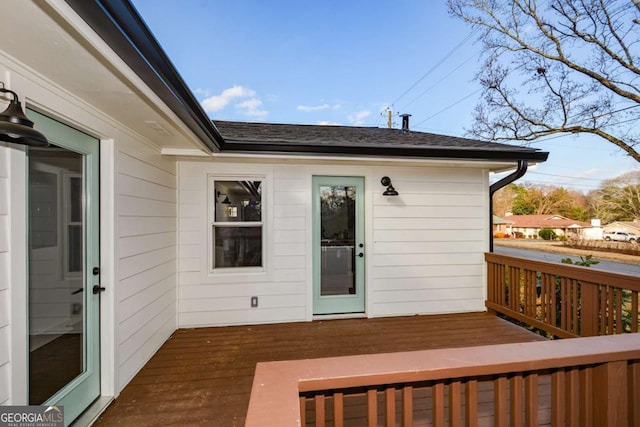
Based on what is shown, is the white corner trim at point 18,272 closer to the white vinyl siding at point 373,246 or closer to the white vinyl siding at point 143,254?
the white vinyl siding at point 143,254

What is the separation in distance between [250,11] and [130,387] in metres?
7.43

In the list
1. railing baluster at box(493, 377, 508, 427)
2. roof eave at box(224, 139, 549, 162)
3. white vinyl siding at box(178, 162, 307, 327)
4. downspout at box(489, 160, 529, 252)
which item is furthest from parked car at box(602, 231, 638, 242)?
railing baluster at box(493, 377, 508, 427)

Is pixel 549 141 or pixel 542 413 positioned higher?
pixel 549 141

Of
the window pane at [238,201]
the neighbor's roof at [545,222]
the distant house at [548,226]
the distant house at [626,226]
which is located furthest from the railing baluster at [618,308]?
the neighbor's roof at [545,222]

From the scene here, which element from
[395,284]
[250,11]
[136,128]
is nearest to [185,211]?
[136,128]

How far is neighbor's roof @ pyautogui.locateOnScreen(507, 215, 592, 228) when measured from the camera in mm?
23719

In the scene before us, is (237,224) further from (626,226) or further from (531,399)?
(626,226)

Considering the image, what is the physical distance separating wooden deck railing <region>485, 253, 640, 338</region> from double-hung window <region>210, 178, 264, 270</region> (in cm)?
329

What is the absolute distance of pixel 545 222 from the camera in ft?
81.7

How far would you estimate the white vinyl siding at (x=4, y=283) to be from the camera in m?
1.43

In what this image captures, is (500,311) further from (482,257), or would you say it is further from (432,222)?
(432,222)

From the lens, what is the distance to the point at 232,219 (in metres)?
3.86

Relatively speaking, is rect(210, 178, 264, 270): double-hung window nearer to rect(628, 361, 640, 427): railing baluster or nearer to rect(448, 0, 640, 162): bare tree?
rect(628, 361, 640, 427): railing baluster

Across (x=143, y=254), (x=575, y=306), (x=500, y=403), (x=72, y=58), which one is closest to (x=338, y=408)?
(x=500, y=403)
